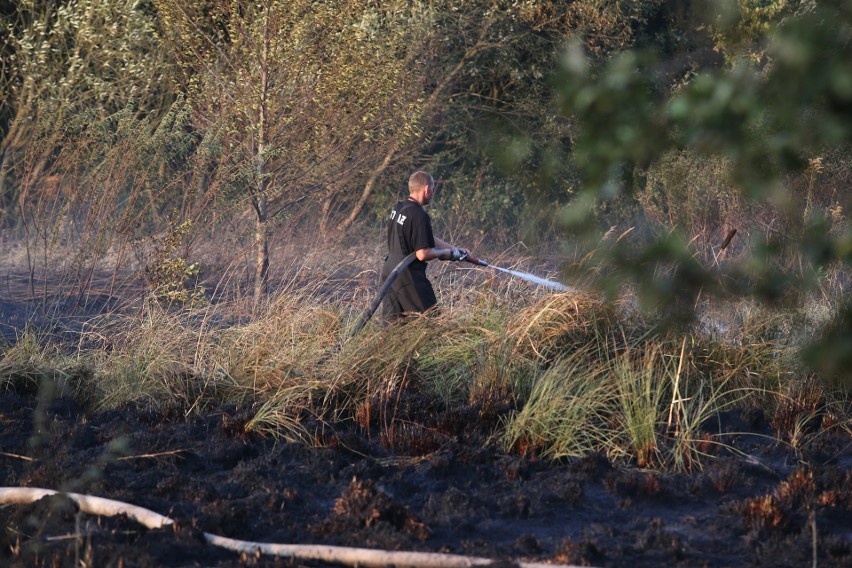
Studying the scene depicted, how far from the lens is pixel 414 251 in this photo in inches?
332

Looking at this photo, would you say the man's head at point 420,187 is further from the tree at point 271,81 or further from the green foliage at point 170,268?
the tree at point 271,81

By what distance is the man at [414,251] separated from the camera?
8.29 m

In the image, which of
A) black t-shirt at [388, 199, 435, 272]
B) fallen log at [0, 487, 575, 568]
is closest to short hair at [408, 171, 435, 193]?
black t-shirt at [388, 199, 435, 272]

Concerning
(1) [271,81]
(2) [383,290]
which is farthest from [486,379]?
(1) [271,81]

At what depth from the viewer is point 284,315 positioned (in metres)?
7.41

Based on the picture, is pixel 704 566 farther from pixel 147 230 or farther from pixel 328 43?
pixel 147 230

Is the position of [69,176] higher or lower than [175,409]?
higher

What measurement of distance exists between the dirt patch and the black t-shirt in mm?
2660

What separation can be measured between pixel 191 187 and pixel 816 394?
18.9 feet

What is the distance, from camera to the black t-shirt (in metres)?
8.38

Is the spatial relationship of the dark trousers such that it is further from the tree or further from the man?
the tree

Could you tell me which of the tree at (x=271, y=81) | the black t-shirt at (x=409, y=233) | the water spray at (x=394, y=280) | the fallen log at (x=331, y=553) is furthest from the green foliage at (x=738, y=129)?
the tree at (x=271, y=81)

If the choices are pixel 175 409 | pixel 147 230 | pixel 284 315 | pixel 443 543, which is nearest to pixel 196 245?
pixel 147 230

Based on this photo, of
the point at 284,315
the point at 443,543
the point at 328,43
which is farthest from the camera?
the point at 328,43
